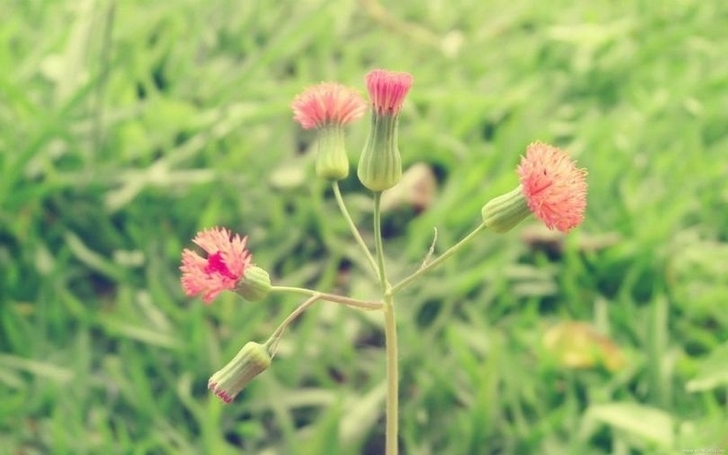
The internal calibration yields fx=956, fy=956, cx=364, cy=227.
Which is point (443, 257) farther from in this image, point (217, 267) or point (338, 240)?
point (338, 240)

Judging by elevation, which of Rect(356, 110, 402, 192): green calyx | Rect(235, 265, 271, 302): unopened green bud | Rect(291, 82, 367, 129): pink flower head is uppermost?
Rect(291, 82, 367, 129): pink flower head

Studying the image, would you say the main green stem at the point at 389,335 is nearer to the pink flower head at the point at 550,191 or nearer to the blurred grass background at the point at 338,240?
the pink flower head at the point at 550,191

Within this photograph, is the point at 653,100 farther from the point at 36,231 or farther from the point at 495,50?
the point at 36,231

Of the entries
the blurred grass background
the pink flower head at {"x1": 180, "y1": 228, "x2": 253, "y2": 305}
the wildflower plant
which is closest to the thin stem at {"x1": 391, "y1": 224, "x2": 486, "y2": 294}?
the wildflower plant

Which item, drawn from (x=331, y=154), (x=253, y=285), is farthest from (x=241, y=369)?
(x=331, y=154)

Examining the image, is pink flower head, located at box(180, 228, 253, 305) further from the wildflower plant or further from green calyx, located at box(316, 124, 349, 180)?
green calyx, located at box(316, 124, 349, 180)

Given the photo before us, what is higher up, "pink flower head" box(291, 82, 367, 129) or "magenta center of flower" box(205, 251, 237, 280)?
"pink flower head" box(291, 82, 367, 129)

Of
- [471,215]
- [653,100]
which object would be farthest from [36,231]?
[653,100]
